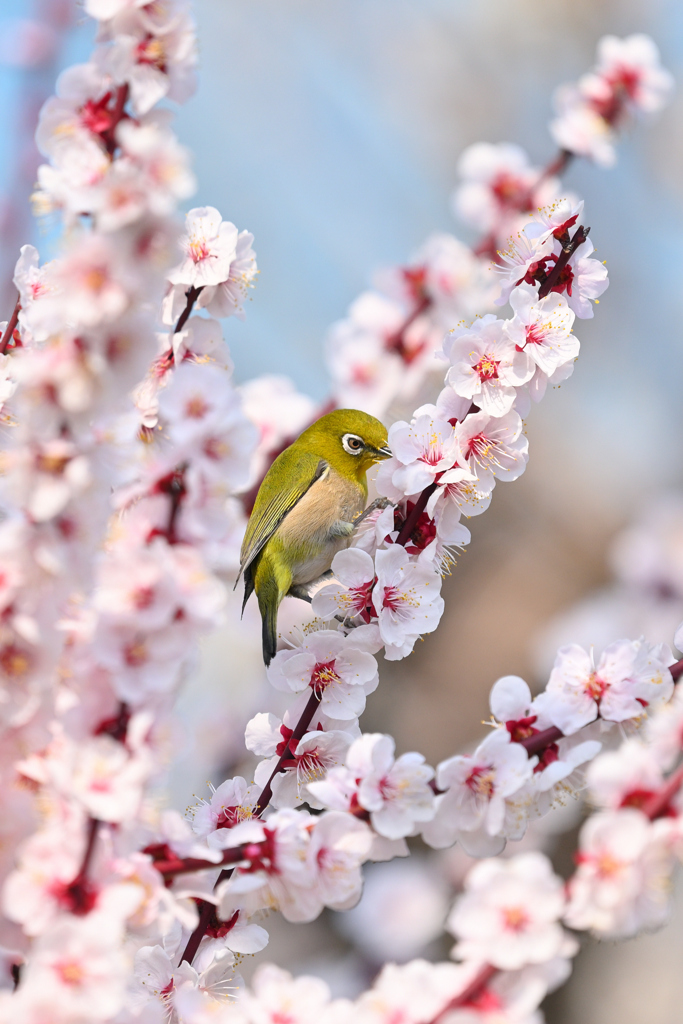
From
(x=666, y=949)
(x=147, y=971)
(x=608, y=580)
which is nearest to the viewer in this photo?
(x=147, y=971)

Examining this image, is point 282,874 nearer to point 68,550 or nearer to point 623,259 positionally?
point 68,550

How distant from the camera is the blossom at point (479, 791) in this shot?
1128mm

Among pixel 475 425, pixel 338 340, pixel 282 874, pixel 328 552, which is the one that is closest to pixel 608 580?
pixel 338 340

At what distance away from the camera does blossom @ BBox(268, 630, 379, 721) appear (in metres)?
1.44

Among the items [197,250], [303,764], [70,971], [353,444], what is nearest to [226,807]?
[303,764]

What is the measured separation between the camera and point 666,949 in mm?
5156

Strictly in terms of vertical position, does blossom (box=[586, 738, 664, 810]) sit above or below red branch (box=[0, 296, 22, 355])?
below

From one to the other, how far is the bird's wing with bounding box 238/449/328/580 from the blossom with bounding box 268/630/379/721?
0.94 m

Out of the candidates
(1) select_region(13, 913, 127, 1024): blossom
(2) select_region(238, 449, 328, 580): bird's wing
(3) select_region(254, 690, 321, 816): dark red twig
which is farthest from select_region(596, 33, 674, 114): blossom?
(1) select_region(13, 913, 127, 1024): blossom

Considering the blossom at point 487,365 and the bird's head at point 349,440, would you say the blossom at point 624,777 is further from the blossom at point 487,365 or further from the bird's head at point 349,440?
the bird's head at point 349,440

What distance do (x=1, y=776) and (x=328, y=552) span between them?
1.58 metres

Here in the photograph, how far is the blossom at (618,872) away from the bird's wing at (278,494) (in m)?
1.61

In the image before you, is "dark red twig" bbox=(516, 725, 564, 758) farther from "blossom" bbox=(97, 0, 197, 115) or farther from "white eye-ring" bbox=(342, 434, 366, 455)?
"white eye-ring" bbox=(342, 434, 366, 455)

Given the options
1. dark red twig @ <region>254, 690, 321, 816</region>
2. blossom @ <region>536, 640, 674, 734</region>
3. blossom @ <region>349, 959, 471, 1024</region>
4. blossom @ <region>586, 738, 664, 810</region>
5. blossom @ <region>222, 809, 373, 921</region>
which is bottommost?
blossom @ <region>349, 959, 471, 1024</region>
